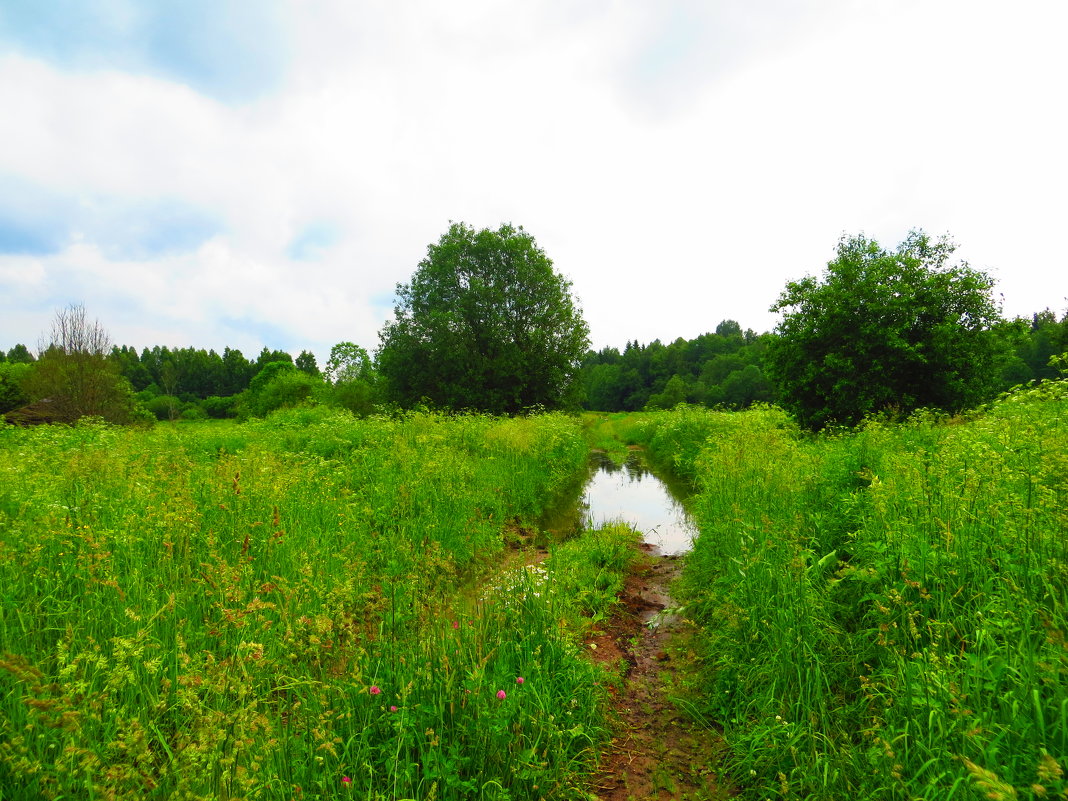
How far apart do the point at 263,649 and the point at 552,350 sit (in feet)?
83.0

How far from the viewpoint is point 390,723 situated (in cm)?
273

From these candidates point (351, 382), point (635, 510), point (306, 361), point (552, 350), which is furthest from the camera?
point (306, 361)

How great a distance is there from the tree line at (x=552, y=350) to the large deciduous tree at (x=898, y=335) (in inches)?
1.6

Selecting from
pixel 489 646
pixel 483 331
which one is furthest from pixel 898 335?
pixel 483 331

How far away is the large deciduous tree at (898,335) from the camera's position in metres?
13.3

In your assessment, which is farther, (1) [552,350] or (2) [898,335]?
(1) [552,350]

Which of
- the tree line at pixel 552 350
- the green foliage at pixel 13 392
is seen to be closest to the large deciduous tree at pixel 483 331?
the tree line at pixel 552 350

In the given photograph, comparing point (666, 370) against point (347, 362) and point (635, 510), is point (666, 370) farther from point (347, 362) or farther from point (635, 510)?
point (635, 510)

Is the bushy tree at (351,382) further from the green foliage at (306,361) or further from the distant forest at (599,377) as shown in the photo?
the green foliage at (306,361)

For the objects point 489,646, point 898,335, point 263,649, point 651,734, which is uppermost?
point 898,335

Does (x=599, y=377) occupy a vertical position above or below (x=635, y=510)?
above

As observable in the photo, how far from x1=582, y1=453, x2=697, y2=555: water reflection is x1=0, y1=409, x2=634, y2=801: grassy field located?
9.13 feet

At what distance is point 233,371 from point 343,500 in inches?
3808

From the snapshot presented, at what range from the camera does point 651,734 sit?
3650 mm
